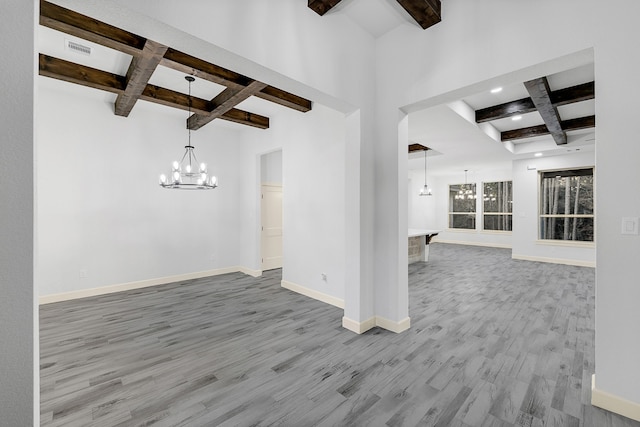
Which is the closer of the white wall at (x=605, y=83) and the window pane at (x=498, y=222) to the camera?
the white wall at (x=605, y=83)

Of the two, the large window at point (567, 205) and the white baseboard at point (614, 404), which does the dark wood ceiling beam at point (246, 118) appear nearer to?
the white baseboard at point (614, 404)

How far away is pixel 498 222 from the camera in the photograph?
1053 cm

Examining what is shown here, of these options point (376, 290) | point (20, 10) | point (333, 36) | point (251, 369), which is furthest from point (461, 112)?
point (20, 10)

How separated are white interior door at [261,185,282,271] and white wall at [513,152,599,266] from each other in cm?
667

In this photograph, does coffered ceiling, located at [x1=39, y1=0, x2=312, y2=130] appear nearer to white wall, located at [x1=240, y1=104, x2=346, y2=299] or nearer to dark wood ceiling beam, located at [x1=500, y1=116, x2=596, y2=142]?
white wall, located at [x1=240, y1=104, x2=346, y2=299]

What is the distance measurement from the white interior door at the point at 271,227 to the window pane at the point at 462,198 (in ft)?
27.5

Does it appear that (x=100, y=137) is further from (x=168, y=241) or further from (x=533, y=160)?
(x=533, y=160)

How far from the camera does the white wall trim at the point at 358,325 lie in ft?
10.1

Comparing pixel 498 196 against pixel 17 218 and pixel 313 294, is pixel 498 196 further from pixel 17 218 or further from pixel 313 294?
pixel 17 218

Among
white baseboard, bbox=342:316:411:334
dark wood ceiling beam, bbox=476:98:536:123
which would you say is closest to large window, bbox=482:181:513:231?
dark wood ceiling beam, bbox=476:98:536:123

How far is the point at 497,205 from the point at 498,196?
341mm

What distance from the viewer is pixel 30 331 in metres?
1.28

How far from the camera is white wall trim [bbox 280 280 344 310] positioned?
13.1ft

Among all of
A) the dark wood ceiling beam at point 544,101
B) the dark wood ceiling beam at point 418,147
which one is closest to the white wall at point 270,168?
the dark wood ceiling beam at point 418,147
